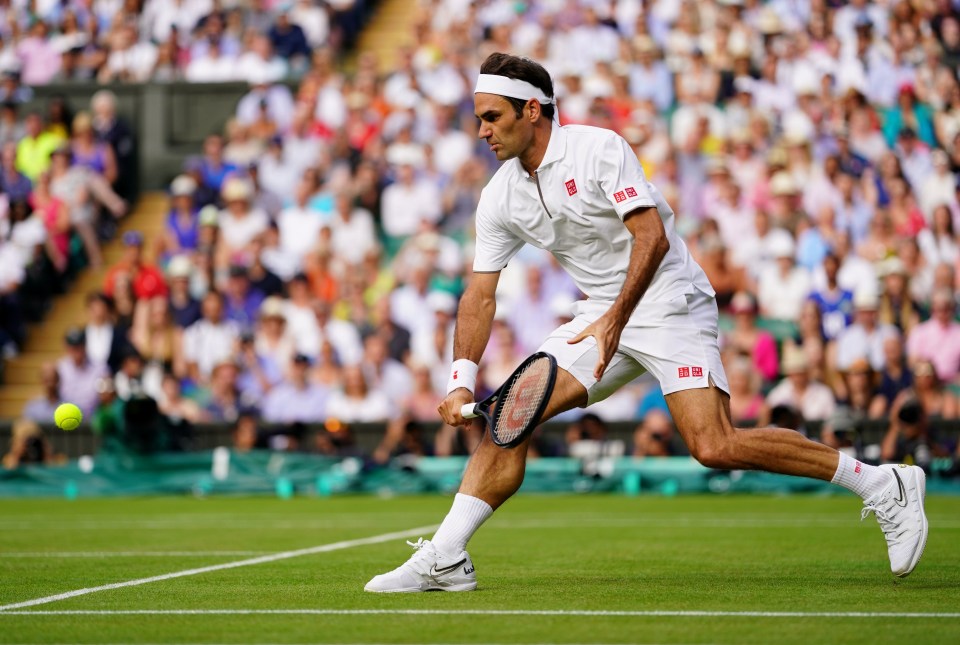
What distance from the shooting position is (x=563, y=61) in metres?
19.7

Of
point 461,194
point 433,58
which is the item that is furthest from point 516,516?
point 433,58

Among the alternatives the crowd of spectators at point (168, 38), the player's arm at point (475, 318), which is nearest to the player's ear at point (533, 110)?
the player's arm at point (475, 318)

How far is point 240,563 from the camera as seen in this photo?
7.97 meters

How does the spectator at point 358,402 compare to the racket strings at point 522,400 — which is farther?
the spectator at point 358,402

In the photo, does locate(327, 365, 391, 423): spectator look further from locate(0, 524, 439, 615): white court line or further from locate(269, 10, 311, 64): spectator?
locate(269, 10, 311, 64): spectator

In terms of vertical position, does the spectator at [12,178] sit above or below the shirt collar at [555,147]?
above

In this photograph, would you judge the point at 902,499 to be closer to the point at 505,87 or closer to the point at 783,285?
the point at 505,87

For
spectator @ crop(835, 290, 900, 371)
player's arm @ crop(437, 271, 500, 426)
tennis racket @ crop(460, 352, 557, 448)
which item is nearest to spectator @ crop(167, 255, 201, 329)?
spectator @ crop(835, 290, 900, 371)

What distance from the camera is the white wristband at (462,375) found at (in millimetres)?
6625

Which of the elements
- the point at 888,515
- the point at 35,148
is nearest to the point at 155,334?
the point at 35,148

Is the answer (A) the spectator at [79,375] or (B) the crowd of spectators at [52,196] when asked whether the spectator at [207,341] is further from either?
(B) the crowd of spectators at [52,196]

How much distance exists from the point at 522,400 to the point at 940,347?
32.9 ft

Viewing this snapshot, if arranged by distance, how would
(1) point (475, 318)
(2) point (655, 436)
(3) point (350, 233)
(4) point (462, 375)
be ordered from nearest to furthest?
(4) point (462, 375)
(1) point (475, 318)
(2) point (655, 436)
(3) point (350, 233)

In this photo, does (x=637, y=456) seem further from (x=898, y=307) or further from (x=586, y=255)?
(x=586, y=255)
